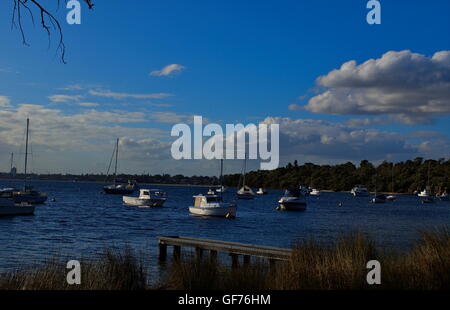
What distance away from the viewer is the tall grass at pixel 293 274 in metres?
10.2

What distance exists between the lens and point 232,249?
20953 millimetres

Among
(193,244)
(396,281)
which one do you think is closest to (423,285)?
(396,281)

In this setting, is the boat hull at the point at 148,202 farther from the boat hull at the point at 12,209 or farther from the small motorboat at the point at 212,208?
the boat hull at the point at 12,209

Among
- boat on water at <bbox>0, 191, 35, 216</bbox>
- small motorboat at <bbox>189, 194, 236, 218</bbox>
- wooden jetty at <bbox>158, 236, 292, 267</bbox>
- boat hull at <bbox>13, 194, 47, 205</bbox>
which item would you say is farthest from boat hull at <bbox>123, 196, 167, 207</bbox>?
wooden jetty at <bbox>158, 236, 292, 267</bbox>

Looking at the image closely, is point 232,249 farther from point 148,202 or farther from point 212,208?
point 148,202

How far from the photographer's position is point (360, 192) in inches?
7697

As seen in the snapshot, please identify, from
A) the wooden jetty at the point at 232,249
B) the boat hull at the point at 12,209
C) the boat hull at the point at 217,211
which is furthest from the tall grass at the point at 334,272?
the boat hull at the point at 217,211

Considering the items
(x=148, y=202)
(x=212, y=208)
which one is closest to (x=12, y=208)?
(x=212, y=208)

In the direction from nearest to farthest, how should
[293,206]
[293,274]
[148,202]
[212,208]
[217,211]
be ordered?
1. [293,274]
2. [217,211]
3. [212,208]
4. [148,202]
5. [293,206]

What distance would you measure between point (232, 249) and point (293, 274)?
9.86 metres

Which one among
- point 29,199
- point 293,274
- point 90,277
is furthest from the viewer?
point 29,199
